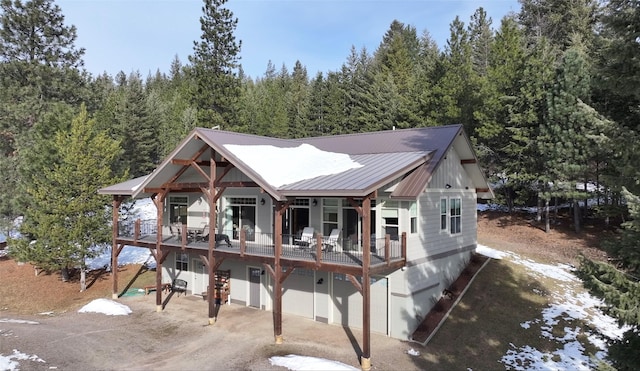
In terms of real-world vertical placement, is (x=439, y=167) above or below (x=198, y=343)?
above

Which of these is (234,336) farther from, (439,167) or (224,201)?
(439,167)

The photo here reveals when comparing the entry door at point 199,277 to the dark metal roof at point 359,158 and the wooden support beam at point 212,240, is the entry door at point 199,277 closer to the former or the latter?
the wooden support beam at point 212,240

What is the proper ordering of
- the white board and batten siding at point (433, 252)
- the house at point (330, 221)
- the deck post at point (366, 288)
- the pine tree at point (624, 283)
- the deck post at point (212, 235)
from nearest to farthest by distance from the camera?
the pine tree at point (624, 283) → the deck post at point (366, 288) → the house at point (330, 221) → the white board and batten siding at point (433, 252) → the deck post at point (212, 235)

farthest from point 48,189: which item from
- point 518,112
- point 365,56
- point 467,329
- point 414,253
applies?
point 365,56

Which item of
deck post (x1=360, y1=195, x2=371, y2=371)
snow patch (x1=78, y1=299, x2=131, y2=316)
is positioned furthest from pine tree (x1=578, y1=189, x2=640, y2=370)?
snow patch (x1=78, y1=299, x2=131, y2=316)

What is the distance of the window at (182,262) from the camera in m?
22.2

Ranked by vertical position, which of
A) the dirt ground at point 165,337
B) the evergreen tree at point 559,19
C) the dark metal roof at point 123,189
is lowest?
the dirt ground at point 165,337

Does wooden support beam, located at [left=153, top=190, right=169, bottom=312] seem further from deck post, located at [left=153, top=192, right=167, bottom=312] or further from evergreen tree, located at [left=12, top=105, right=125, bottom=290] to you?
evergreen tree, located at [left=12, top=105, right=125, bottom=290]

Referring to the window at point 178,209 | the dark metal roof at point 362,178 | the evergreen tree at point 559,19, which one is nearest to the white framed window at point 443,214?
the dark metal roof at point 362,178

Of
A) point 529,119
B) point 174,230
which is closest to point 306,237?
point 174,230

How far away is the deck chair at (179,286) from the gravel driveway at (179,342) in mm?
3020

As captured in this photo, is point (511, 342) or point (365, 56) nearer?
point (511, 342)

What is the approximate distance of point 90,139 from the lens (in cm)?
2406

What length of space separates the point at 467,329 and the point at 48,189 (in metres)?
21.1
